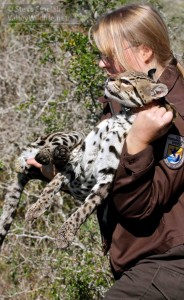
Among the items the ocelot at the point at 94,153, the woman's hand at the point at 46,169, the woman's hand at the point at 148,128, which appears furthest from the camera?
the woman's hand at the point at 46,169

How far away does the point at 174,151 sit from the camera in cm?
294

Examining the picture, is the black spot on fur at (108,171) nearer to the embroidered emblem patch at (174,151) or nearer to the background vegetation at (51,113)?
the embroidered emblem patch at (174,151)

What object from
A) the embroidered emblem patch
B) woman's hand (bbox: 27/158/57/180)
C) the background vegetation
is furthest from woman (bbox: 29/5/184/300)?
the background vegetation

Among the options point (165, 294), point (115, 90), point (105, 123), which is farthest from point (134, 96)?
point (165, 294)

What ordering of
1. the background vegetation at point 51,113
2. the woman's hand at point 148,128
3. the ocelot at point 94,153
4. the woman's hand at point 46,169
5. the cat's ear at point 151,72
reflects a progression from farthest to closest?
1. the background vegetation at point 51,113
2. the woman's hand at point 46,169
3. the cat's ear at point 151,72
4. the ocelot at point 94,153
5. the woman's hand at point 148,128

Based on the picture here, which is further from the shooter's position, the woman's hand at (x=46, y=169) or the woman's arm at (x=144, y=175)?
the woman's hand at (x=46, y=169)

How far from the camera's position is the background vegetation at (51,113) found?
5520 millimetres

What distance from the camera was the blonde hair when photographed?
3.26 metres

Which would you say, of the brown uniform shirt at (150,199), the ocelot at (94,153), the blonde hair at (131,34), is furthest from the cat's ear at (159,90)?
the blonde hair at (131,34)

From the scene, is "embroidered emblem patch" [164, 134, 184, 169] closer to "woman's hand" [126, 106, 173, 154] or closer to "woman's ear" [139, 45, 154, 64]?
"woman's hand" [126, 106, 173, 154]

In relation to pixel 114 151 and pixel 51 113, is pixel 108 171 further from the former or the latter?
pixel 51 113

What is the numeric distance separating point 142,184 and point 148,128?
9.7 inches

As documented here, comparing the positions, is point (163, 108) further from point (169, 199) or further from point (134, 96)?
point (169, 199)

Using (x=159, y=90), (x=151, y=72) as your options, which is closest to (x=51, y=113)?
(x=151, y=72)
